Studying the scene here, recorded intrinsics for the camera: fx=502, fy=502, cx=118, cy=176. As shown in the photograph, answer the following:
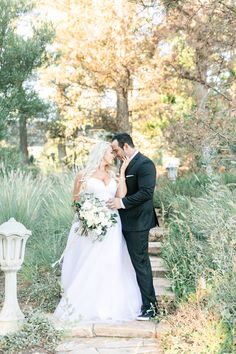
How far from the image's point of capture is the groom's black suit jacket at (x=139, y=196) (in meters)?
5.15

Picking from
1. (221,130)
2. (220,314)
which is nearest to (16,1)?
(221,130)

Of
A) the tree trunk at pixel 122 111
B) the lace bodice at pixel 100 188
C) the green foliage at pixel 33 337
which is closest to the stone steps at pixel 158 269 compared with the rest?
the lace bodice at pixel 100 188

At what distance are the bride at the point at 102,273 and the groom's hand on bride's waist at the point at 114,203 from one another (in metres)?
0.10

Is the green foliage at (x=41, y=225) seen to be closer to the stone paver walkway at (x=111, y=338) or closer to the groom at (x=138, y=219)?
the stone paver walkway at (x=111, y=338)

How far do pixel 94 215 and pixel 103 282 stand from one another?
79 centimetres

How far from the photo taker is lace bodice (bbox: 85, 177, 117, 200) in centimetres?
553

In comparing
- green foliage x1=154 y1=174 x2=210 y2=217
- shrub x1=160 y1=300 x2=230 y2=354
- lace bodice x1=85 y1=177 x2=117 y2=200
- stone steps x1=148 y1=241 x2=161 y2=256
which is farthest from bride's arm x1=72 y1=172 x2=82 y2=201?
green foliage x1=154 y1=174 x2=210 y2=217

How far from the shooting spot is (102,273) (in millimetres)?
5500

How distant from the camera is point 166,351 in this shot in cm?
439

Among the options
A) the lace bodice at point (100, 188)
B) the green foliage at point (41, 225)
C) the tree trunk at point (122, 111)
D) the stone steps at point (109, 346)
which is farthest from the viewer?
the tree trunk at point (122, 111)

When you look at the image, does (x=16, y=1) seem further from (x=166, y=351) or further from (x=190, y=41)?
(x=166, y=351)

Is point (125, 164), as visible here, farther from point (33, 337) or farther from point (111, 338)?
point (33, 337)

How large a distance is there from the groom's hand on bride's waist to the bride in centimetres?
10

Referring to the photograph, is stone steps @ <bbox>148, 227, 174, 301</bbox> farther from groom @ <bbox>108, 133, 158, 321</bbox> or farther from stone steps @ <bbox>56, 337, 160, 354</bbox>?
stone steps @ <bbox>56, 337, 160, 354</bbox>
